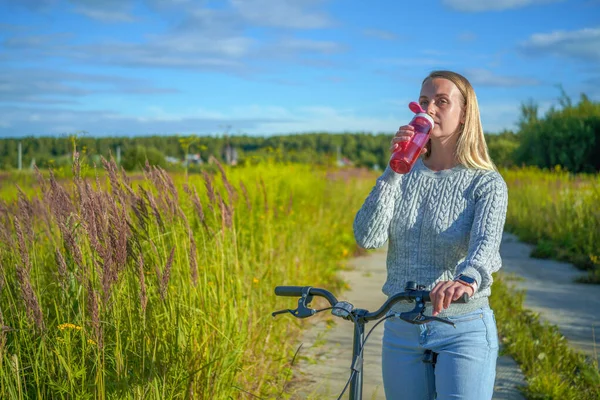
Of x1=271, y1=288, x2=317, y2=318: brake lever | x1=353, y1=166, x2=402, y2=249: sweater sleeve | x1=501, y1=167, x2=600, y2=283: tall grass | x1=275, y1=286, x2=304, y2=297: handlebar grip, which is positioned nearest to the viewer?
x1=271, y1=288, x2=317, y2=318: brake lever

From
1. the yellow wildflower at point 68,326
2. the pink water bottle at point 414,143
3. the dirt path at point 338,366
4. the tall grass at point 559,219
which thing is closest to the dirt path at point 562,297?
the tall grass at point 559,219

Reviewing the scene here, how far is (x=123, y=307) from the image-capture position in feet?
10.4

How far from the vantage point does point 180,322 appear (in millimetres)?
3344

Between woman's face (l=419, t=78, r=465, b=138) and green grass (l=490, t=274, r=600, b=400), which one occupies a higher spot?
woman's face (l=419, t=78, r=465, b=138)

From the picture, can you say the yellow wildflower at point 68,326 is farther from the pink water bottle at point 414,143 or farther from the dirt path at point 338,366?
the dirt path at point 338,366

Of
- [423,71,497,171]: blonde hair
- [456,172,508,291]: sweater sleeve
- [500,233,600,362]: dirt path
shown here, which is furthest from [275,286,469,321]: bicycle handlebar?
[500,233,600,362]: dirt path

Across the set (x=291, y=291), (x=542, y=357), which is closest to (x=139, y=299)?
(x=291, y=291)

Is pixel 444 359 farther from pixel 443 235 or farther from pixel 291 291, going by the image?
pixel 291 291

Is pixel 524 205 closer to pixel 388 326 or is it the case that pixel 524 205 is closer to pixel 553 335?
pixel 553 335

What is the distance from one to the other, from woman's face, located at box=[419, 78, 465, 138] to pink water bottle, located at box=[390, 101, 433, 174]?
7.9 inches

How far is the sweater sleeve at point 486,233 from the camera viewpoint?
7.77ft

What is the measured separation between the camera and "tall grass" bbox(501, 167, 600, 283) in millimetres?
9398

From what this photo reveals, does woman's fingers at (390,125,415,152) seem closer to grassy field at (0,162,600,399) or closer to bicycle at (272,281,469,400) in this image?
bicycle at (272,281,469,400)

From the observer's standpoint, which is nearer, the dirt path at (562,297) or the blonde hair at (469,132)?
the blonde hair at (469,132)
